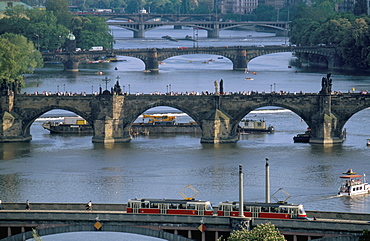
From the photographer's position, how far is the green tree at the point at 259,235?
66500 millimetres

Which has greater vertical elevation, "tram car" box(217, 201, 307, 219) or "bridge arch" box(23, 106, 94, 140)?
"tram car" box(217, 201, 307, 219)

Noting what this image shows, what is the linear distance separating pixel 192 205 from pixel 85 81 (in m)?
112

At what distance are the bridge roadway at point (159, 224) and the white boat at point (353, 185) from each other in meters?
21.7

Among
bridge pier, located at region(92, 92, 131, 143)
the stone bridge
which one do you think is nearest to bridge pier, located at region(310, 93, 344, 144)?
the stone bridge

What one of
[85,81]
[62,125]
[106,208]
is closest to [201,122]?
[62,125]

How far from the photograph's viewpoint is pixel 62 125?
133m

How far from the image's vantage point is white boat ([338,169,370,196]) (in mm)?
96875

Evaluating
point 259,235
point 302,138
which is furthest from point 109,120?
point 259,235

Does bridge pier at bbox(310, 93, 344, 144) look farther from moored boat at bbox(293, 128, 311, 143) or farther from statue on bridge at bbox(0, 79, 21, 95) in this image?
statue on bridge at bbox(0, 79, 21, 95)

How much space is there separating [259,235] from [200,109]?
5719cm

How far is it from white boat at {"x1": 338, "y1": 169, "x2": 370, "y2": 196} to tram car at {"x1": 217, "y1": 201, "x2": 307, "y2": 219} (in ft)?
75.3

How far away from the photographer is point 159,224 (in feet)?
242

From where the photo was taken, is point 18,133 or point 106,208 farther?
point 18,133

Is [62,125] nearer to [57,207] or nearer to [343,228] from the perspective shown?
[57,207]
